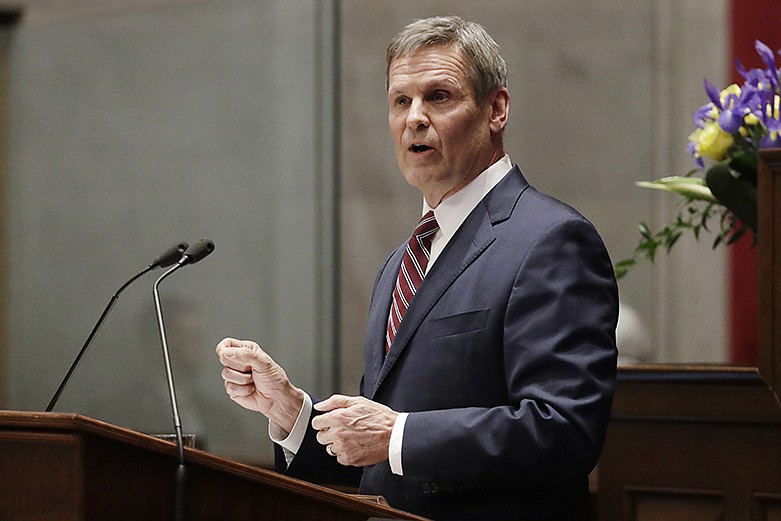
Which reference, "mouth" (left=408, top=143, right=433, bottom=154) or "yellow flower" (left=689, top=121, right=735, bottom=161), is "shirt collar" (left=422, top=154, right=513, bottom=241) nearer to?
"mouth" (left=408, top=143, right=433, bottom=154)

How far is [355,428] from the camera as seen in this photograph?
2154mm

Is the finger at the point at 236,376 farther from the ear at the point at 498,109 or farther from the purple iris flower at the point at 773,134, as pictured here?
the purple iris flower at the point at 773,134

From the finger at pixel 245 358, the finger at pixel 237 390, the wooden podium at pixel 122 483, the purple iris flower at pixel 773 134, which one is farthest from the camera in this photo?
the purple iris flower at pixel 773 134

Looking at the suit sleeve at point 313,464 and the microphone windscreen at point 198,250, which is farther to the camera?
the suit sleeve at point 313,464

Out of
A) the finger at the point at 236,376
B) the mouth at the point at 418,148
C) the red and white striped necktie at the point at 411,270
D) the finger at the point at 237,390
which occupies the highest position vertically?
the mouth at the point at 418,148

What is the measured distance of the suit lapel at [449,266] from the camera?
8.02 ft

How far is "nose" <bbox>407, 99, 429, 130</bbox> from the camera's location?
2533mm

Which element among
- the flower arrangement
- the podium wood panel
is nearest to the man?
the podium wood panel

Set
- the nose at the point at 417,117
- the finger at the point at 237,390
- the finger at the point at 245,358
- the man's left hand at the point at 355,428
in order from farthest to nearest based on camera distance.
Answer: the nose at the point at 417,117 → the finger at the point at 237,390 → the finger at the point at 245,358 → the man's left hand at the point at 355,428

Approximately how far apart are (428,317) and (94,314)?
15.0 feet

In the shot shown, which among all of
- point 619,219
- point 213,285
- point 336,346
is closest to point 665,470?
point 619,219

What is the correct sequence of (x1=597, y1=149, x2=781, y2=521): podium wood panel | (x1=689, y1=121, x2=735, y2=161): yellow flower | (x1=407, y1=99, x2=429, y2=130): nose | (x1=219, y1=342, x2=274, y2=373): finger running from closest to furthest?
(x1=219, y1=342, x2=274, y2=373): finger
(x1=407, y1=99, x2=429, y2=130): nose
(x1=597, y1=149, x2=781, y2=521): podium wood panel
(x1=689, y1=121, x2=735, y2=161): yellow flower

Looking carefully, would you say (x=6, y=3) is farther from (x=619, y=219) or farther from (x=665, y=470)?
(x=665, y=470)

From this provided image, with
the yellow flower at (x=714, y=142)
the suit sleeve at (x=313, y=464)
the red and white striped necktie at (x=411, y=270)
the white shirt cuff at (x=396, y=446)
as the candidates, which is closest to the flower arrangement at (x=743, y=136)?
the yellow flower at (x=714, y=142)
